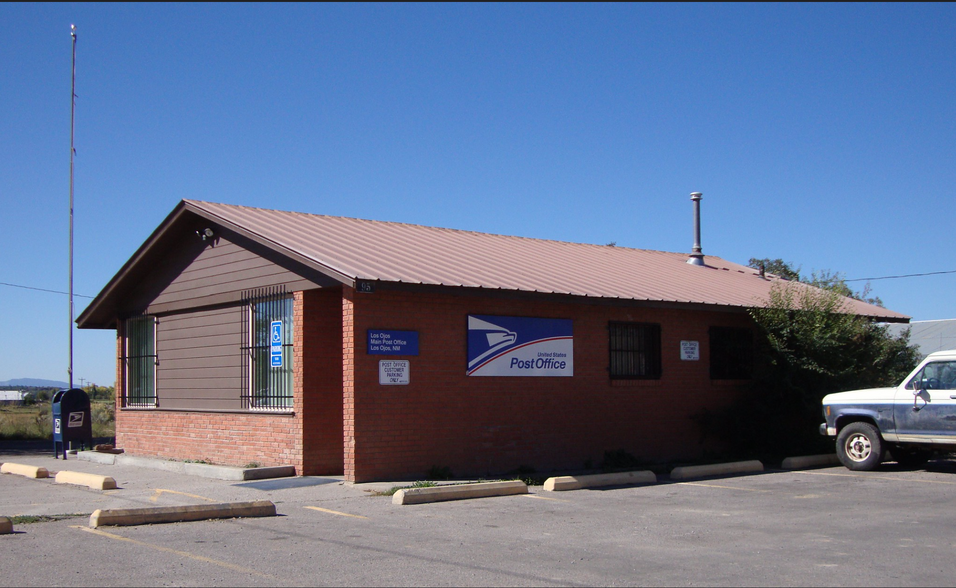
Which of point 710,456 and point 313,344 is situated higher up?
point 313,344

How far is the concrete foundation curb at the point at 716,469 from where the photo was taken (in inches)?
587

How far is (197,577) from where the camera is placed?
287 inches

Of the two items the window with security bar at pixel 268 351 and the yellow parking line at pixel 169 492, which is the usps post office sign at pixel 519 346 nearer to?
the window with security bar at pixel 268 351

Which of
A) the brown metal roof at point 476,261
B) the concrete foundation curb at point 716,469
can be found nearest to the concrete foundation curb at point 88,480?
the brown metal roof at point 476,261

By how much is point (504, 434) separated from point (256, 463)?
4.26 m

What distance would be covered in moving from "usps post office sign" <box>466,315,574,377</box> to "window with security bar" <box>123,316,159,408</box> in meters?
7.81

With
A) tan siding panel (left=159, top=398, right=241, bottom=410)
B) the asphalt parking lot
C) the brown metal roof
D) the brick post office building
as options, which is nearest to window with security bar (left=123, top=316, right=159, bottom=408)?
the brick post office building

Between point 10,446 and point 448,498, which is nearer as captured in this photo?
point 448,498

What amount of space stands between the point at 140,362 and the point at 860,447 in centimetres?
1445

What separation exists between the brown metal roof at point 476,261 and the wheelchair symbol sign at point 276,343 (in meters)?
1.53

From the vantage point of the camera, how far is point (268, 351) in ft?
51.0

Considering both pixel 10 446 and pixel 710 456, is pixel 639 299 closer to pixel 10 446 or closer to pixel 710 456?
pixel 710 456

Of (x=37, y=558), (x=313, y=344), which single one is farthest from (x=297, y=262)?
(x=37, y=558)

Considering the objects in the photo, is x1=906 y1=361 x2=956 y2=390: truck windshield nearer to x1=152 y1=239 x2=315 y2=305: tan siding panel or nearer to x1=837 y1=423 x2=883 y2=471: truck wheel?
x1=837 y1=423 x2=883 y2=471: truck wheel
